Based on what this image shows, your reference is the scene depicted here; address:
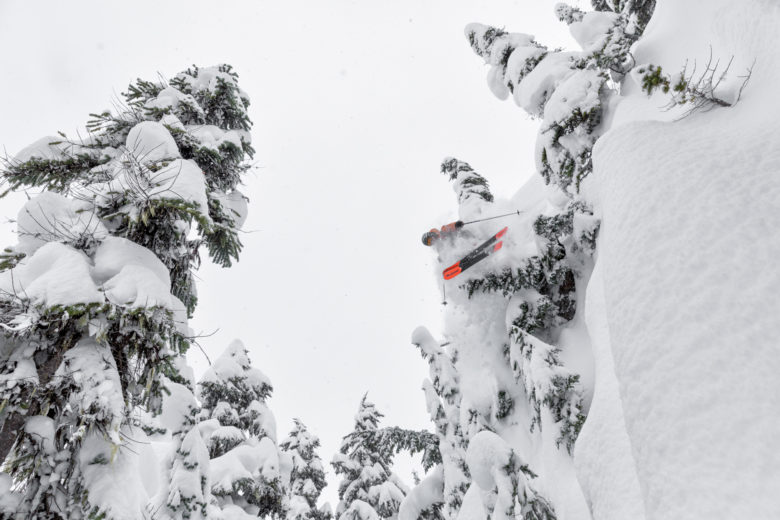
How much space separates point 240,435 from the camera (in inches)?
490

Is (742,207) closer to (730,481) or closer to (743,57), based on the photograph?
(730,481)

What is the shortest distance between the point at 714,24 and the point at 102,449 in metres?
10.3

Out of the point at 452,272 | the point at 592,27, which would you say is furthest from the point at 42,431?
the point at 592,27

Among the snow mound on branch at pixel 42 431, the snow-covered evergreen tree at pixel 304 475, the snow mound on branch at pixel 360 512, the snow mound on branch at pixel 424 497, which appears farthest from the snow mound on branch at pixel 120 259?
the snow-covered evergreen tree at pixel 304 475

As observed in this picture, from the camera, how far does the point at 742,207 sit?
14.4 feet

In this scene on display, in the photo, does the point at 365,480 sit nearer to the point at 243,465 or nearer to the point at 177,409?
the point at 243,465

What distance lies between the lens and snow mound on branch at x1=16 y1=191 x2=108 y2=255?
4.39 meters

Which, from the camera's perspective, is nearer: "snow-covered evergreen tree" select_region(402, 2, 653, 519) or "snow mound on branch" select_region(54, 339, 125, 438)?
"snow mound on branch" select_region(54, 339, 125, 438)

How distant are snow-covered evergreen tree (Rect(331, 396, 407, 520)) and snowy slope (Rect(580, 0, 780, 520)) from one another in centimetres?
1277

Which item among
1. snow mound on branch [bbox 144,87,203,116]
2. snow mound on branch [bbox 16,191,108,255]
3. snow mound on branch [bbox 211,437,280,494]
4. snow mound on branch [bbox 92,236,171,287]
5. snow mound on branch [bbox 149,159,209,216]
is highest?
snow mound on branch [bbox 144,87,203,116]

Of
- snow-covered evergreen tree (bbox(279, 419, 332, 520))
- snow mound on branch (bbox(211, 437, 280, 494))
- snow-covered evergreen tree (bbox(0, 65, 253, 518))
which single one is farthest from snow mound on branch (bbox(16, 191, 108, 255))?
snow-covered evergreen tree (bbox(279, 419, 332, 520))

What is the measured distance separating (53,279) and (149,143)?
2191 millimetres

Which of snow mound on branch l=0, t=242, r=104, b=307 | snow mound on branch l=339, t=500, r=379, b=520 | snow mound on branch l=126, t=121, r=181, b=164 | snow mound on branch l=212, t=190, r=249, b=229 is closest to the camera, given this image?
snow mound on branch l=0, t=242, r=104, b=307

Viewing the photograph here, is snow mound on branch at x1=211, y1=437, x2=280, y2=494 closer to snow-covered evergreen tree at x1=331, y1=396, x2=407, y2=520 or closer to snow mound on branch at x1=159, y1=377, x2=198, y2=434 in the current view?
snow mound on branch at x1=159, y1=377, x2=198, y2=434
